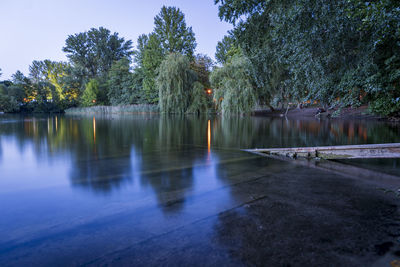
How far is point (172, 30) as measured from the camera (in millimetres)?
46156

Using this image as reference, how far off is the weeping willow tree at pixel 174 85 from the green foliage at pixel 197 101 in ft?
2.40

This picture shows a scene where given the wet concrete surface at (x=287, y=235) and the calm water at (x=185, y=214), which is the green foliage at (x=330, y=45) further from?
the wet concrete surface at (x=287, y=235)

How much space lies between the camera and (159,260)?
7.97ft

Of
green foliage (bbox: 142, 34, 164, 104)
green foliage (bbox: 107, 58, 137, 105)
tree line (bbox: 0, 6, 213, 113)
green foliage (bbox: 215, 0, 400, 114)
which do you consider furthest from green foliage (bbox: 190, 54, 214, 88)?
green foliage (bbox: 215, 0, 400, 114)

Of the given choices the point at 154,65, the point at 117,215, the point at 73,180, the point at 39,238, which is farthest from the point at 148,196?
the point at 154,65

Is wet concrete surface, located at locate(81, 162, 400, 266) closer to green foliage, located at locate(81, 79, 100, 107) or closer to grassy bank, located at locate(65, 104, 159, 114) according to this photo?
grassy bank, located at locate(65, 104, 159, 114)

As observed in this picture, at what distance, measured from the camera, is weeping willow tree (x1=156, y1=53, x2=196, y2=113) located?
34156 mm

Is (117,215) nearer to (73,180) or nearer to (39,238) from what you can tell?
(39,238)

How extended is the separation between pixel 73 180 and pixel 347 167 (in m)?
6.10

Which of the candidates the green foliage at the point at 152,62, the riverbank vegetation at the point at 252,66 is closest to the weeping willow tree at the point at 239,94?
the riverbank vegetation at the point at 252,66

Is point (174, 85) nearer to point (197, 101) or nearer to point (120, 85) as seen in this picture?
point (197, 101)

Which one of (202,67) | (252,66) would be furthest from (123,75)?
(252,66)

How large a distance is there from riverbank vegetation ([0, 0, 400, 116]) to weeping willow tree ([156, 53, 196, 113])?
134 mm

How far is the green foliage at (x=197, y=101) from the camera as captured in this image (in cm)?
3488
